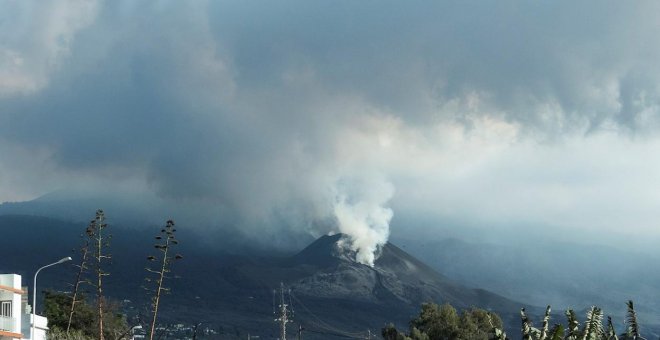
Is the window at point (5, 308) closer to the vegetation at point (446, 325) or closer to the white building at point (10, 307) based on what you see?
the white building at point (10, 307)

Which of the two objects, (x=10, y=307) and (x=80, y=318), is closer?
(x=10, y=307)

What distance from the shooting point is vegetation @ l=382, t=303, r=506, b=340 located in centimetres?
16362

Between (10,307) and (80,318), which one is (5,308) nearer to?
(10,307)

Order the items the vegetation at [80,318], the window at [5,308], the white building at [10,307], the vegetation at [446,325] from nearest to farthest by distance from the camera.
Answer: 1. the white building at [10,307]
2. the window at [5,308]
3. the vegetation at [80,318]
4. the vegetation at [446,325]

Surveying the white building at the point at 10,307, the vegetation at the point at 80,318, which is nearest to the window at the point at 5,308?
the white building at the point at 10,307

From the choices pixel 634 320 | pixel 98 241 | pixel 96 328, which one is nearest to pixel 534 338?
pixel 634 320

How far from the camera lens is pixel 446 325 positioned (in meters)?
168

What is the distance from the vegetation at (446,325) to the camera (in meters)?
164

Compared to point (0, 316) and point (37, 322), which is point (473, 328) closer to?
point (37, 322)

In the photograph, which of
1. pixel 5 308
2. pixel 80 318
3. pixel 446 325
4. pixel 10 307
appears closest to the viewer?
pixel 5 308

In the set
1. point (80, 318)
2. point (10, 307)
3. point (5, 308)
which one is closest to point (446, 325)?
point (80, 318)

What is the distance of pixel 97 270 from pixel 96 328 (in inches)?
2249

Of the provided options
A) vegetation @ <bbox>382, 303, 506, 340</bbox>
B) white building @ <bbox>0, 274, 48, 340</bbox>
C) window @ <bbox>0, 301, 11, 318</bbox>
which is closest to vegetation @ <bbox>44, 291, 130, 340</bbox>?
white building @ <bbox>0, 274, 48, 340</bbox>

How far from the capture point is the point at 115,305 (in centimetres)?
16912
